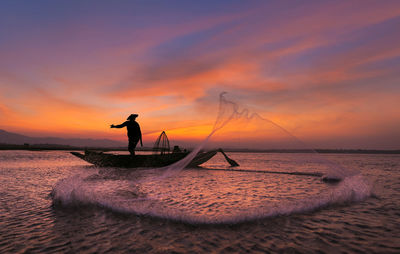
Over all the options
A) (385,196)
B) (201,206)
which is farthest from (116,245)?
(385,196)

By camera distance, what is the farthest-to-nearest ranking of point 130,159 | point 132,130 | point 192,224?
point 130,159 → point 132,130 → point 192,224

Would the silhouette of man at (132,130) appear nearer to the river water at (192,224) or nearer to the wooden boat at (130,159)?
the wooden boat at (130,159)

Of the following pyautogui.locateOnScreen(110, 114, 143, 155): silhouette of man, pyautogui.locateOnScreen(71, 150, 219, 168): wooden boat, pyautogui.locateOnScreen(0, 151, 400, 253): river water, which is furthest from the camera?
pyautogui.locateOnScreen(71, 150, 219, 168): wooden boat

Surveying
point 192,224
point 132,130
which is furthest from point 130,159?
point 192,224

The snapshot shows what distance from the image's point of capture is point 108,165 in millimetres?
21688

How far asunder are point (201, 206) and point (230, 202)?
1116mm

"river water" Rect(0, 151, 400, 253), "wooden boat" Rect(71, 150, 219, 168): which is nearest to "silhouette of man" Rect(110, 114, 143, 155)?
"wooden boat" Rect(71, 150, 219, 168)

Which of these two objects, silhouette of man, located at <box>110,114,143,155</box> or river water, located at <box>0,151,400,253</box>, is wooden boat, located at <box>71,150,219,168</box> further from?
river water, located at <box>0,151,400,253</box>

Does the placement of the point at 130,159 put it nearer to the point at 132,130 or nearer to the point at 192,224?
the point at 132,130

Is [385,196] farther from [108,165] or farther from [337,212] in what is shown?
[108,165]

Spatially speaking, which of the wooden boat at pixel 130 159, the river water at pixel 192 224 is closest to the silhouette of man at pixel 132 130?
the wooden boat at pixel 130 159

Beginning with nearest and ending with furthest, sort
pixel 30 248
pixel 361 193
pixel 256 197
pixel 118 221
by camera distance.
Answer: pixel 30 248 < pixel 118 221 < pixel 256 197 < pixel 361 193

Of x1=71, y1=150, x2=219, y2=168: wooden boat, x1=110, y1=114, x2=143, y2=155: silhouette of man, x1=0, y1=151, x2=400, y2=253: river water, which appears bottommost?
x1=0, y1=151, x2=400, y2=253: river water

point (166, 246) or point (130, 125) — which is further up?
point (130, 125)
